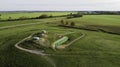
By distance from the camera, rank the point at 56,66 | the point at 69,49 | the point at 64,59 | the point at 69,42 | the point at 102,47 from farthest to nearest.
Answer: the point at 69,42, the point at 102,47, the point at 69,49, the point at 64,59, the point at 56,66

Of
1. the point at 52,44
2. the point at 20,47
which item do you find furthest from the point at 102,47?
the point at 20,47

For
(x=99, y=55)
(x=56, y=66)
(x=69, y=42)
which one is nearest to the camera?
(x=56, y=66)

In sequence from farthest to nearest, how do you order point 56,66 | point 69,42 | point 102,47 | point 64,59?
point 69,42
point 102,47
point 64,59
point 56,66

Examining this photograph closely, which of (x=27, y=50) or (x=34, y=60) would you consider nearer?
(x=34, y=60)

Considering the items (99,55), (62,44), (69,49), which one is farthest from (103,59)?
(62,44)

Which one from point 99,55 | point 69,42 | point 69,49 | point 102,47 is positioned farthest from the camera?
point 69,42

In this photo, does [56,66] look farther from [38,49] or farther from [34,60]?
[38,49]

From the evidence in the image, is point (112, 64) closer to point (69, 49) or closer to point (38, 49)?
point (69, 49)

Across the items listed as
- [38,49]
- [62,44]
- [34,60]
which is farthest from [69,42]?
[34,60]

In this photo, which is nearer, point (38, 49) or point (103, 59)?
point (103, 59)
